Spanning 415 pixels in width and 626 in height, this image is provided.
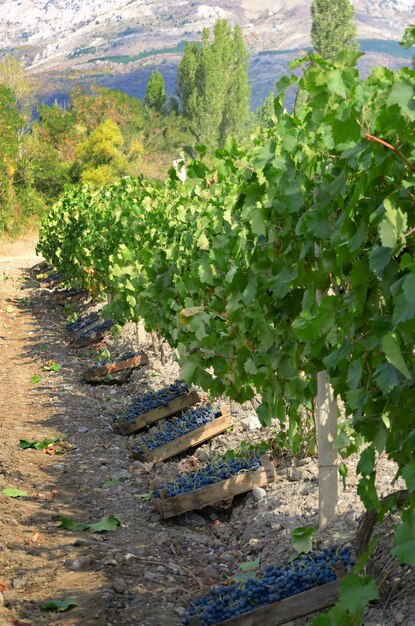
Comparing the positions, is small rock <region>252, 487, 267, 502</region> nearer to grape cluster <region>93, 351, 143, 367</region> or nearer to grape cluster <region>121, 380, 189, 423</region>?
grape cluster <region>121, 380, 189, 423</region>

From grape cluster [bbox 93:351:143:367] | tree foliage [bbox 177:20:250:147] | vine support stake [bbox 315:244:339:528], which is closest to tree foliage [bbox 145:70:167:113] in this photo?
tree foliage [bbox 177:20:250:147]

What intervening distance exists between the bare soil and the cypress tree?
6758cm

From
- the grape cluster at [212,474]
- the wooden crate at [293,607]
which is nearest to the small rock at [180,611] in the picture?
the wooden crate at [293,607]

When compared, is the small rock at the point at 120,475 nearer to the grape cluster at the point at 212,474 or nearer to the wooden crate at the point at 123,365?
the grape cluster at the point at 212,474

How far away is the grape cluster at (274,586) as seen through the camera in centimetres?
424

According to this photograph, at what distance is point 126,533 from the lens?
614cm

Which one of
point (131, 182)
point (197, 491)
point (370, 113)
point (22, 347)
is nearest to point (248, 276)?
point (197, 491)

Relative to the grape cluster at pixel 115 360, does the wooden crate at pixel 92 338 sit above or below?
below

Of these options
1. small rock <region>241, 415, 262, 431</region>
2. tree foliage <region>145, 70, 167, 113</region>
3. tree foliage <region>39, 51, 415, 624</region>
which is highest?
tree foliage <region>39, 51, 415, 624</region>

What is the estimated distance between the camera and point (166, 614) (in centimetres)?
486

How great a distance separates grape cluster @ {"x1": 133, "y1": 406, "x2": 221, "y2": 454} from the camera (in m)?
7.96

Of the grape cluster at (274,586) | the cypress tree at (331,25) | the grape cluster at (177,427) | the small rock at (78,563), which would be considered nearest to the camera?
the grape cluster at (274,586)

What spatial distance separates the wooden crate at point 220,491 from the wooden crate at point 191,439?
4.55ft

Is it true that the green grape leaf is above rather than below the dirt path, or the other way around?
above
